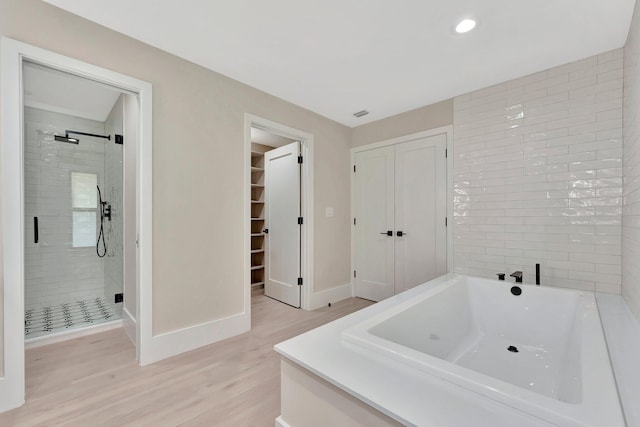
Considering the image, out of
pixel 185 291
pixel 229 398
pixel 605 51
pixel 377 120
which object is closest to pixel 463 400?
pixel 229 398

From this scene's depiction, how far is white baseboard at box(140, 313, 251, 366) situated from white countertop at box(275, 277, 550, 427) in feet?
4.56

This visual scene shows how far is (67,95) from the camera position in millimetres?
2896

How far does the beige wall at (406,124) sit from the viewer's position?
9.80ft

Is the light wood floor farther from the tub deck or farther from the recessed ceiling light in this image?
the recessed ceiling light

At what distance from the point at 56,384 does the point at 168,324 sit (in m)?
0.69

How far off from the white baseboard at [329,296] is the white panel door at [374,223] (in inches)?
6.3

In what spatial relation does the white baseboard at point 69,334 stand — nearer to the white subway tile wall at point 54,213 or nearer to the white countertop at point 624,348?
the white subway tile wall at point 54,213

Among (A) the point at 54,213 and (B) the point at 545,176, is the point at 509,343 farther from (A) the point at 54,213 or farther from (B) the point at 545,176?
(A) the point at 54,213

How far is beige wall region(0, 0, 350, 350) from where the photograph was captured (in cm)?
183

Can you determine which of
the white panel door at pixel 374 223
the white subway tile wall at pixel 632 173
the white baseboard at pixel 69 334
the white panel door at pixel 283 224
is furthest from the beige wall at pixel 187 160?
the white subway tile wall at pixel 632 173

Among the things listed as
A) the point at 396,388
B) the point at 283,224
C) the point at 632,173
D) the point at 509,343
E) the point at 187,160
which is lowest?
the point at 509,343

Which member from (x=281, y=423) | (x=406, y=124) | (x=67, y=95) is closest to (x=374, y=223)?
(x=406, y=124)

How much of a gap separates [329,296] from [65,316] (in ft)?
9.38

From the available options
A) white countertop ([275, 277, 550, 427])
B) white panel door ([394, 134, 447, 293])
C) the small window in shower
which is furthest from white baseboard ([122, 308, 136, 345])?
white panel door ([394, 134, 447, 293])
